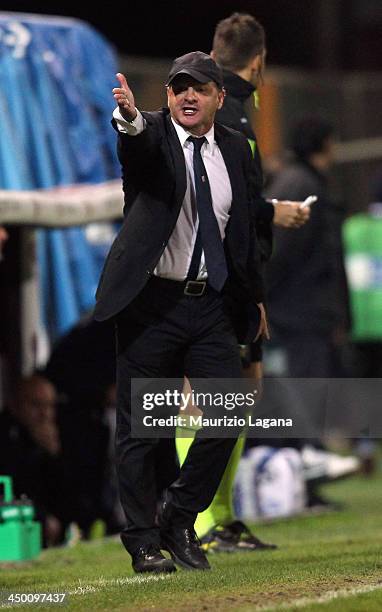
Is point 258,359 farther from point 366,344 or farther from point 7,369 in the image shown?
point 366,344

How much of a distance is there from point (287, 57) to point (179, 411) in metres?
13.9

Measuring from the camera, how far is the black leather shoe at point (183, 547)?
289 inches

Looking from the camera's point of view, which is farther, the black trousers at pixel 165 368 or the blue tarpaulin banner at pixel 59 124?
the blue tarpaulin banner at pixel 59 124

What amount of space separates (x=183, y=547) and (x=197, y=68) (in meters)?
1.93

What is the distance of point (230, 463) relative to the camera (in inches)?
333

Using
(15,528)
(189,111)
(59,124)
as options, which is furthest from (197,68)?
(59,124)

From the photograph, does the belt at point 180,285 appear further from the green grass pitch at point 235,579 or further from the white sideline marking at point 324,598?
the white sideline marking at point 324,598

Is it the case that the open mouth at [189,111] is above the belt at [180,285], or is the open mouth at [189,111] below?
above

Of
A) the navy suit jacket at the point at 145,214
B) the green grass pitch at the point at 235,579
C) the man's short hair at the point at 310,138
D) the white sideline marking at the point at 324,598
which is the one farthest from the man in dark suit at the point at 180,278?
the man's short hair at the point at 310,138

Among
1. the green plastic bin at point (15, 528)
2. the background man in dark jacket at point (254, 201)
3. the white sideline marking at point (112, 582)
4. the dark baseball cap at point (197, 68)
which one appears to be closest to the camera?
the white sideline marking at point (112, 582)

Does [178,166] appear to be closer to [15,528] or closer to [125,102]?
[125,102]

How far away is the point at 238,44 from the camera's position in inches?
328

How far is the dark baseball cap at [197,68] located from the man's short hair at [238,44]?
118 cm

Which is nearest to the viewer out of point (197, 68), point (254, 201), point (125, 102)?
point (125, 102)
